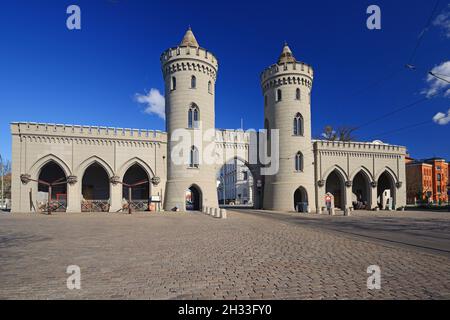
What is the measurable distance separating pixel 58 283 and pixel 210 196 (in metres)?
27.6

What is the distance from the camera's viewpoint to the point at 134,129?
107 feet

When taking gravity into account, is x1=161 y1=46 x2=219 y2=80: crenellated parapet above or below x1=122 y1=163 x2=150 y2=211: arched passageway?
above

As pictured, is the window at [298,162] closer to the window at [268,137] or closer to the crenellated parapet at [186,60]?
the window at [268,137]

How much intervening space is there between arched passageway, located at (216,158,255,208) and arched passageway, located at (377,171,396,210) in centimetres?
Answer: 3565

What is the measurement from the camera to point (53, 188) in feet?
108

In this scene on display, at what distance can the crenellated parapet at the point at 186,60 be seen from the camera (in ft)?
108

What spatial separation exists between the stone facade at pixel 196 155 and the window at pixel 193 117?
112mm

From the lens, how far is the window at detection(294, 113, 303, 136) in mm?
37209

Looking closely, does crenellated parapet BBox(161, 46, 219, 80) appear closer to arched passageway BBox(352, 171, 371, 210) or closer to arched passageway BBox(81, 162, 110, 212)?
arched passageway BBox(81, 162, 110, 212)

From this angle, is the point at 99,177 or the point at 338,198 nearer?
the point at 99,177

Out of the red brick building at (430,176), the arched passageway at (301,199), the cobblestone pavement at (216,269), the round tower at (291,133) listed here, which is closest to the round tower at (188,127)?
the round tower at (291,133)

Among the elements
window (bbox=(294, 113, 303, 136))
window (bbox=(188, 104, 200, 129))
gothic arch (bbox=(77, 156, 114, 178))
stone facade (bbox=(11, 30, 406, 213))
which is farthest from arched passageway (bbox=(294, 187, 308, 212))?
gothic arch (bbox=(77, 156, 114, 178))
